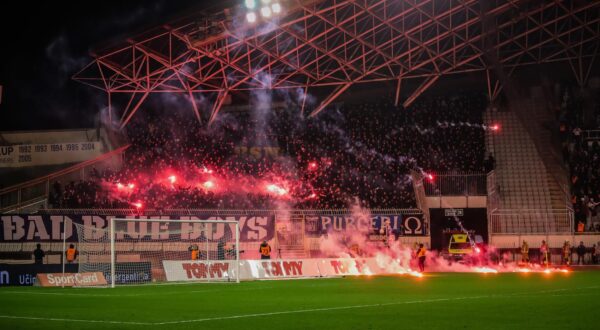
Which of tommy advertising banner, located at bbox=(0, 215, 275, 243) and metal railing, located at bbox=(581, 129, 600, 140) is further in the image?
metal railing, located at bbox=(581, 129, 600, 140)

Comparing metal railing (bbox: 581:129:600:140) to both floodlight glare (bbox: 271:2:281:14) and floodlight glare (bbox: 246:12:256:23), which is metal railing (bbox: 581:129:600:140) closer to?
floodlight glare (bbox: 271:2:281:14)

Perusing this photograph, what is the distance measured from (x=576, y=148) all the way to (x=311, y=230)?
1836 cm

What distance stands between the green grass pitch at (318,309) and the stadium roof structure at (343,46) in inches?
833

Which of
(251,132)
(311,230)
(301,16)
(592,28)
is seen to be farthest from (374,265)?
(592,28)

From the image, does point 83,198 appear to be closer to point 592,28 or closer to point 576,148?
point 576,148

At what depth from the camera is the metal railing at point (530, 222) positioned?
1628 inches

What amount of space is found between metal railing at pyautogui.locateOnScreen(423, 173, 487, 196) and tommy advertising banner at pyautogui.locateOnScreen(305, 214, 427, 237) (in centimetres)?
557

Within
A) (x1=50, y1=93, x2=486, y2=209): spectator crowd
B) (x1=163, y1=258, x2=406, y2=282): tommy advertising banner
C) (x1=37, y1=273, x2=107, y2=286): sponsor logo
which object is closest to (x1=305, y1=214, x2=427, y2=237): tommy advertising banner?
(x1=163, y1=258, x2=406, y2=282): tommy advertising banner

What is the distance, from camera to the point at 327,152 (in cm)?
4809

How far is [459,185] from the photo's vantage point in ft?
145

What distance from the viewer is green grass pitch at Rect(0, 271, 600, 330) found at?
11969 millimetres

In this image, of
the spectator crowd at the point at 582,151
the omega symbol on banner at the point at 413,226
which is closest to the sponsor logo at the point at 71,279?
the omega symbol on banner at the point at 413,226

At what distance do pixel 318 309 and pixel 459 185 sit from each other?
3075 cm

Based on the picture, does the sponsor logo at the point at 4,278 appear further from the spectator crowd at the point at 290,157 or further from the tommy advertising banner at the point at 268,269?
the spectator crowd at the point at 290,157
